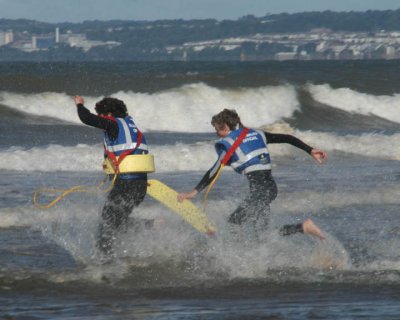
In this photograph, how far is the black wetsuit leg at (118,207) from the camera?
9312mm

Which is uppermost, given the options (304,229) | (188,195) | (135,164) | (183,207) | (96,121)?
(96,121)

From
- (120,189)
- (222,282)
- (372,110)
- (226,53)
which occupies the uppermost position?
(226,53)

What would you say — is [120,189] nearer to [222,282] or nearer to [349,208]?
[222,282]

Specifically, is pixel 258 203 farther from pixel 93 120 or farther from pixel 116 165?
pixel 93 120

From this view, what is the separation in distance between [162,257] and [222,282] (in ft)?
3.35

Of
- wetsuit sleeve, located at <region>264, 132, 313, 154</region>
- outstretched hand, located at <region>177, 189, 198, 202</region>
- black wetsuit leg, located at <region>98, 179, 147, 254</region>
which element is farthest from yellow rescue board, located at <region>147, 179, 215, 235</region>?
wetsuit sleeve, located at <region>264, 132, 313, 154</region>

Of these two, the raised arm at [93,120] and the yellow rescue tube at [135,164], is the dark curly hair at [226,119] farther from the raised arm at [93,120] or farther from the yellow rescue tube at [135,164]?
the raised arm at [93,120]

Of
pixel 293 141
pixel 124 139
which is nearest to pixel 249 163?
pixel 293 141

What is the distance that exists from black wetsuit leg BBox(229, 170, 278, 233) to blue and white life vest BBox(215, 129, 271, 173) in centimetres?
7

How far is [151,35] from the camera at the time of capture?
13775 cm

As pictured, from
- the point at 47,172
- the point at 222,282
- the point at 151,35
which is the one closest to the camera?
the point at 222,282

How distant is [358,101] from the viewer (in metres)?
37.7

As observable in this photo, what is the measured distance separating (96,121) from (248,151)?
1273 mm

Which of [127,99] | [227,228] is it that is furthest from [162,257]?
[127,99]
